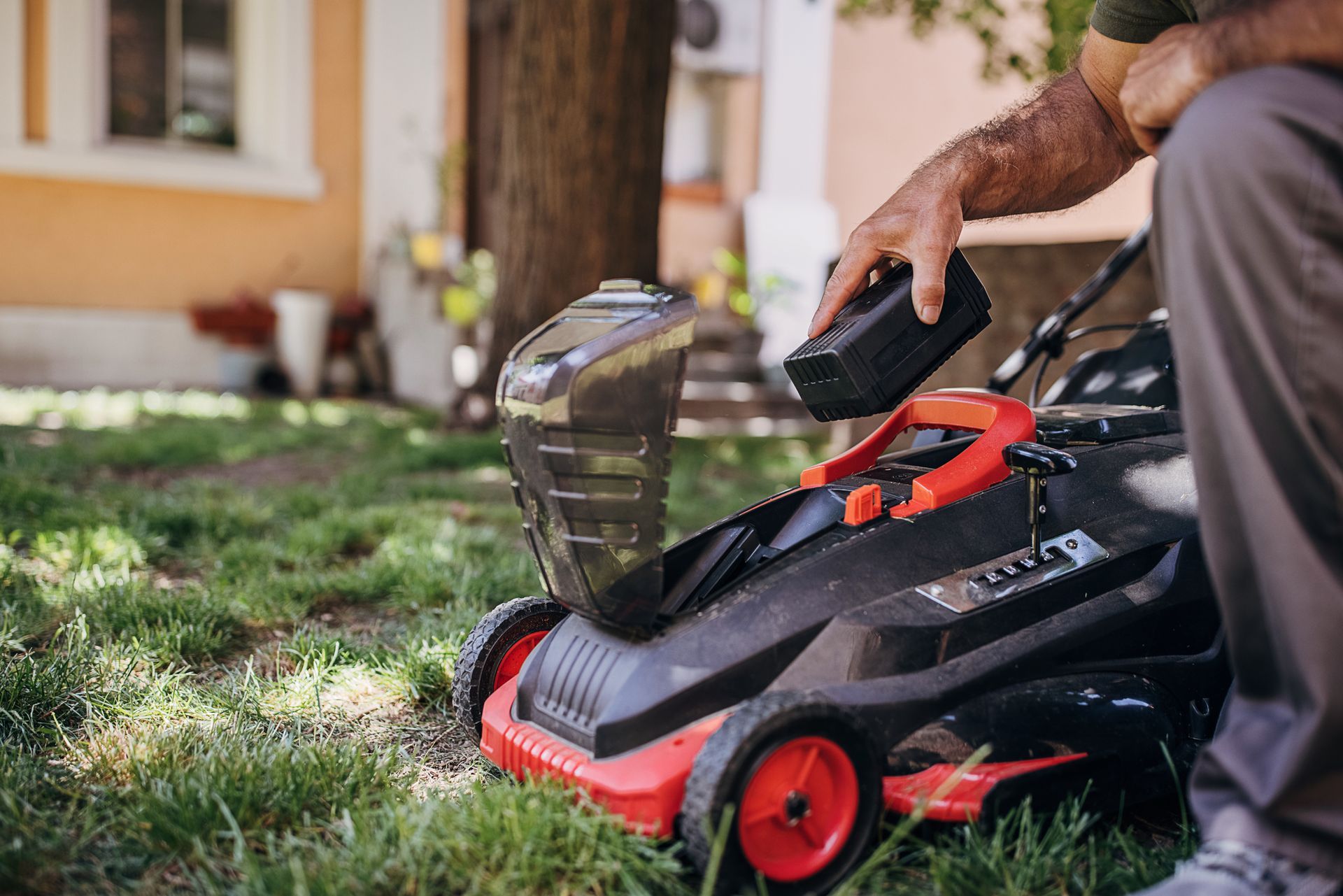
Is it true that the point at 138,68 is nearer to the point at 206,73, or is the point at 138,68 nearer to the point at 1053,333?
the point at 206,73

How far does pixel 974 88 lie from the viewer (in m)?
10.7

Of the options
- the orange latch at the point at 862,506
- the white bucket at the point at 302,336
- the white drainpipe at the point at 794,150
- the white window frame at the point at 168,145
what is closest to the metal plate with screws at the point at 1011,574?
the orange latch at the point at 862,506

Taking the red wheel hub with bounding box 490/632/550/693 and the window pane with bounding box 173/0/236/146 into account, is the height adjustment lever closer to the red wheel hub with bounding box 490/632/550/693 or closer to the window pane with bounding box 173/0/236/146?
the red wheel hub with bounding box 490/632/550/693

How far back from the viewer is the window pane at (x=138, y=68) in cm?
756

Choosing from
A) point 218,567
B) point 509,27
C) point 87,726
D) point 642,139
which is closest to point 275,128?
point 509,27

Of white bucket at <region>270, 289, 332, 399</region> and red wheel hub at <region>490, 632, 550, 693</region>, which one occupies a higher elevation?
red wheel hub at <region>490, 632, 550, 693</region>

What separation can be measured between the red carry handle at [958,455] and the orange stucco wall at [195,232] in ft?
22.9

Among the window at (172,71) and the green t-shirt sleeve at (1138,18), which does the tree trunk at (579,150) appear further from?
the window at (172,71)

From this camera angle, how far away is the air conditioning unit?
8.61 metres

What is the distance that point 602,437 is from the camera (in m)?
1.31

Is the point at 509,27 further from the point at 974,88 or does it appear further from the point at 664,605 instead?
the point at 664,605

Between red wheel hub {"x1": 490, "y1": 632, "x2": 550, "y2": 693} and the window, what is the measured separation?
7.27 meters

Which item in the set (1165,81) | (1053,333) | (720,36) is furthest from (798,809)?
(720,36)

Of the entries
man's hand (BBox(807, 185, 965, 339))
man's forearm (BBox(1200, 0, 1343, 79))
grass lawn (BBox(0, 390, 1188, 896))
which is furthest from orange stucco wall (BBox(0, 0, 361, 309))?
man's forearm (BBox(1200, 0, 1343, 79))
